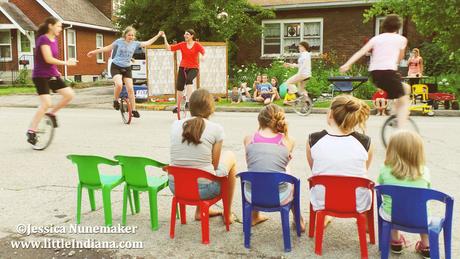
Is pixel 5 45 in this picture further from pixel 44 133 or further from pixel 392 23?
pixel 392 23

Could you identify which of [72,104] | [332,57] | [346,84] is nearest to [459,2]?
[346,84]

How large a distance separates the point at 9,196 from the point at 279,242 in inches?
126

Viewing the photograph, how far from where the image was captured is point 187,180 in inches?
168

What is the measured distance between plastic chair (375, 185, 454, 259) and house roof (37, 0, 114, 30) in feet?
96.2

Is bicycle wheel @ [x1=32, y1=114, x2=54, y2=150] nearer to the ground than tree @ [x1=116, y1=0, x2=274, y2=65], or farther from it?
nearer to the ground

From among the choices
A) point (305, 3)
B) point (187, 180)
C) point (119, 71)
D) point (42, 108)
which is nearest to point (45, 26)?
point (42, 108)

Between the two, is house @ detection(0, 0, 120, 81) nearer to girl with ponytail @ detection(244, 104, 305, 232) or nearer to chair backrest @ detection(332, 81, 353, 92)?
chair backrest @ detection(332, 81, 353, 92)

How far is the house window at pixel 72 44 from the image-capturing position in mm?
31922

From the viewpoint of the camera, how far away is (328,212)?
13.0ft

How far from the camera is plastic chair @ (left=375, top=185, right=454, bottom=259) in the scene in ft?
11.8

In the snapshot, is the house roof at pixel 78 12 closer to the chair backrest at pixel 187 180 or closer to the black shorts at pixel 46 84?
the black shorts at pixel 46 84

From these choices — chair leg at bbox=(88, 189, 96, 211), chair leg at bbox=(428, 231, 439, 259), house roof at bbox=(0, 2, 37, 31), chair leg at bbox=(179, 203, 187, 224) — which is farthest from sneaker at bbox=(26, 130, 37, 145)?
house roof at bbox=(0, 2, 37, 31)

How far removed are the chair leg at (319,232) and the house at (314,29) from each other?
20.7 m

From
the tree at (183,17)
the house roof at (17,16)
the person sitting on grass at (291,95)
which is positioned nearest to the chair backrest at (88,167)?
the person sitting on grass at (291,95)
